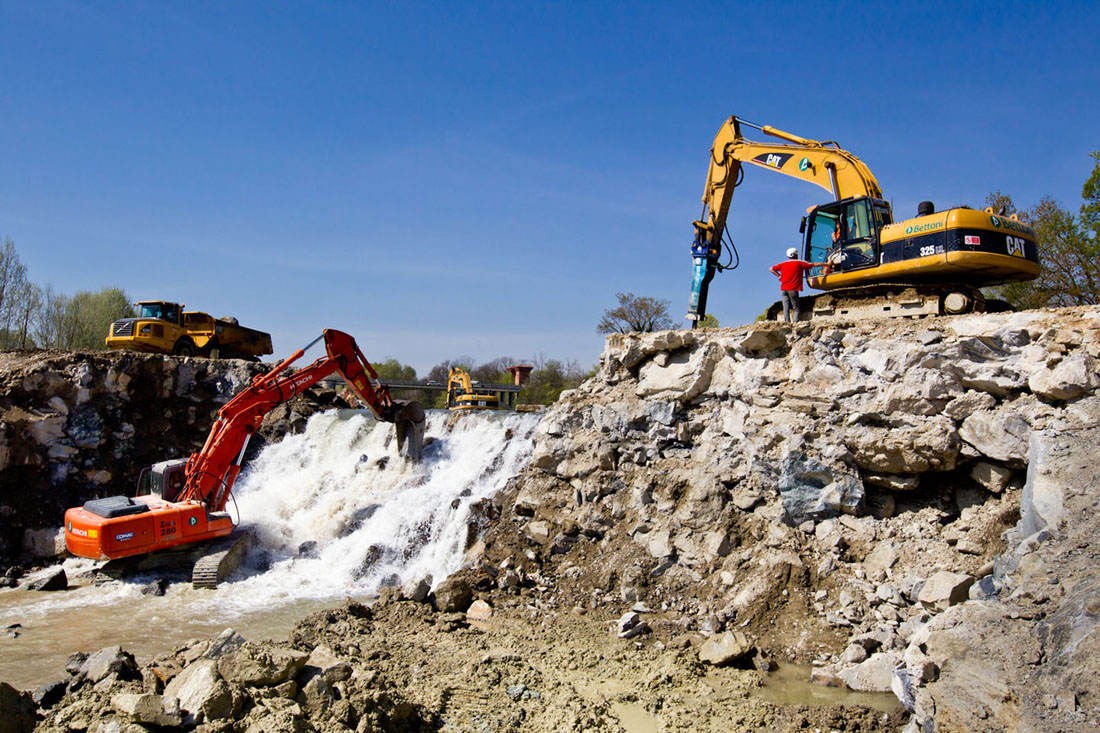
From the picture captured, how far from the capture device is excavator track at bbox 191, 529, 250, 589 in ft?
36.6

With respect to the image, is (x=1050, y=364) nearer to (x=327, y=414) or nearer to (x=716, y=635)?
(x=716, y=635)

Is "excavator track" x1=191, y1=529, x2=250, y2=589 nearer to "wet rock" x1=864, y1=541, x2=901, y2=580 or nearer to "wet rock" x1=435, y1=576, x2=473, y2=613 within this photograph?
"wet rock" x1=435, y1=576, x2=473, y2=613

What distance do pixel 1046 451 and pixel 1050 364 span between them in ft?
4.27

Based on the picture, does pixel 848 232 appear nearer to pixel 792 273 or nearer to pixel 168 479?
pixel 792 273

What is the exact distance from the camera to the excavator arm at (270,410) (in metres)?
12.0

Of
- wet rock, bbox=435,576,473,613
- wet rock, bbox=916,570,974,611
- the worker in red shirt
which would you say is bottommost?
wet rock, bbox=435,576,473,613

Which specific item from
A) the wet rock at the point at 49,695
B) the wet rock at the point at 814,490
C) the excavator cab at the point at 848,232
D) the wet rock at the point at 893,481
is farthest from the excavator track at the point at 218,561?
the excavator cab at the point at 848,232

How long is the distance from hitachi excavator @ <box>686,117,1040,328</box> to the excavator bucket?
20.3 feet

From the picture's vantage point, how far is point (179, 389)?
1831cm

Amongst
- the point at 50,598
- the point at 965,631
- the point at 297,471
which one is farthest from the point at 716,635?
the point at 297,471

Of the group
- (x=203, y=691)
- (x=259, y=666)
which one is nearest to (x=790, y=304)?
(x=259, y=666)

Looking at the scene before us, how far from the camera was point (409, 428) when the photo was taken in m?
14.9

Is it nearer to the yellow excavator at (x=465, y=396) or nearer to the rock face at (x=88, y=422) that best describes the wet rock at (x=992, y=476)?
the rock face at (x=88, y=422)

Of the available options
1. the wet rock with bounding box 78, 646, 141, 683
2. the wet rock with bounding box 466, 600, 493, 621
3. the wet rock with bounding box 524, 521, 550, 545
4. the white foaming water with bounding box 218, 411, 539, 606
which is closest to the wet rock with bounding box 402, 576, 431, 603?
the wet rock with bounding box 466, 600, 493, 621
